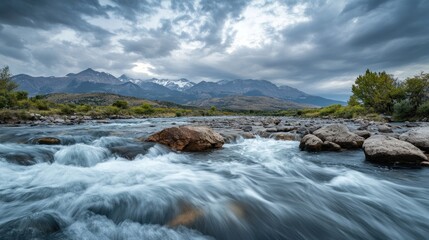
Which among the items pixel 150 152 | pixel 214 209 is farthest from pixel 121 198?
pixel 150 152

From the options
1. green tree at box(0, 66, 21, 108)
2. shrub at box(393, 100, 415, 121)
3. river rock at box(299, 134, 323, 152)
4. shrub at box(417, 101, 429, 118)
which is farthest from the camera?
green tree at box(0, 66, 21, 108)

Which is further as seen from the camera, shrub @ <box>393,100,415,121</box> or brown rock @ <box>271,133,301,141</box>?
shrub @ <box>393,100,415,121</box>

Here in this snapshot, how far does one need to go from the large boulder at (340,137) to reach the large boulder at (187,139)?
6155 mm

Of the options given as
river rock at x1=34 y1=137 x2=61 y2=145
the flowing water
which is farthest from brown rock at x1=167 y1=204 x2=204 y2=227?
river rock at x1=34 y1=137 x2=61 y2=145

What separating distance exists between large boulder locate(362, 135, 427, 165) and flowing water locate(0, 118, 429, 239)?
1.99ft

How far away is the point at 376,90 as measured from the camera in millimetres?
58469

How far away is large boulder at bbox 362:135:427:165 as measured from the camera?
30.1ft

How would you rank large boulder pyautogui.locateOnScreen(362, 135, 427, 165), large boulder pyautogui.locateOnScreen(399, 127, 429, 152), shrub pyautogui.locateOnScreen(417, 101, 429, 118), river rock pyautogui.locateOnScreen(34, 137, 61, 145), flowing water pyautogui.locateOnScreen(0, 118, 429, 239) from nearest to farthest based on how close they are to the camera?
flowing water pyautogui.locateOnScreen(0, 118, 429, 239) → large boulder pyautogui.locateOnScreen(362, 135, 427, 165) → large boulder pyautogui.locateOnScreen(399, 127, 429, 152) → river rock pyautogui.locateOnScreen(34, 137, 61, 145) → shrub pyautogui.locateOnScreen(417, 101, 429, 118)

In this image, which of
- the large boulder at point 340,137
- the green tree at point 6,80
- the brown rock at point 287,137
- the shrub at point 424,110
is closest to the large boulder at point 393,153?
the large boulder at point 340,137

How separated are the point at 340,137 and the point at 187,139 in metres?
8.36

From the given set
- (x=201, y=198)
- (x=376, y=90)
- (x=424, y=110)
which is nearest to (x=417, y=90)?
(x=424, y=110)

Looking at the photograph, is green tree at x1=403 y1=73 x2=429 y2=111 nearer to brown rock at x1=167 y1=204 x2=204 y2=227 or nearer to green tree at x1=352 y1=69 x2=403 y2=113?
green tree at x1=352 y1=69 x2=403 y2=113

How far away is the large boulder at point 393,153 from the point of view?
9.19m

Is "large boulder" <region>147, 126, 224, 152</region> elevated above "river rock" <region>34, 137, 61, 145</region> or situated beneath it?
elevated above
